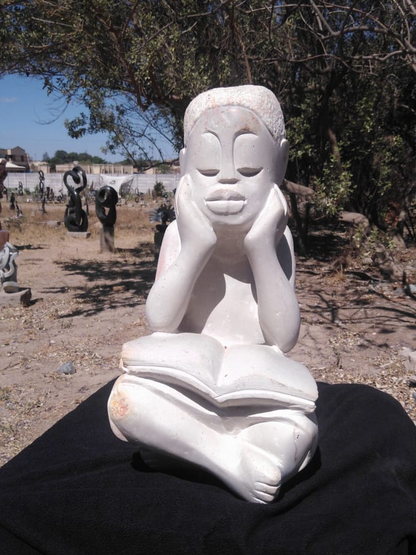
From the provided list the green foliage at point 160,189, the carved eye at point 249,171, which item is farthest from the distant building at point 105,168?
the carved eye at point 249,171

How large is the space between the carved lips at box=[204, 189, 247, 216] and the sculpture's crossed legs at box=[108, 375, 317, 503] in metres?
0.78

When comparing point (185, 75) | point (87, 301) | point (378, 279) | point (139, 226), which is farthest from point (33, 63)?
point (139, 226)

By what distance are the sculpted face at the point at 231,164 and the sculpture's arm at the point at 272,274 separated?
0.18 feet

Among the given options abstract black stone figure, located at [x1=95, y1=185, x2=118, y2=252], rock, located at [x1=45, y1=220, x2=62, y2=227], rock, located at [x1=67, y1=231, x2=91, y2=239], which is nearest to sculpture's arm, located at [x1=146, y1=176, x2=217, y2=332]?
abstract black stone figure, located at [x1=95, y1=185, x2=118, y2=252]

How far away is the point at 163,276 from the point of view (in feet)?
7.70

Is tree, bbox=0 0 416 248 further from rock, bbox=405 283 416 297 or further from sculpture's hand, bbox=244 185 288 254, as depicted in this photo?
sculpture's hand, bbox=244 185 288 254

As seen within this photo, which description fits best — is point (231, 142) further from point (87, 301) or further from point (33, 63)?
point (33, 63)

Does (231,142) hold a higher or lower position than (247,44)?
lower

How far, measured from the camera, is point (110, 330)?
5.49 meters

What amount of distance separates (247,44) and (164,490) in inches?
226

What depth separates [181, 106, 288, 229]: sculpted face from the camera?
216 cm

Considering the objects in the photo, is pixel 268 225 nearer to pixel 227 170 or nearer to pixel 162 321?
pixel 227 170

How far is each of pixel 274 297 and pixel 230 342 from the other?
0.37 metres

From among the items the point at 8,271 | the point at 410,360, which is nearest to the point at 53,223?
the point at 8,271
